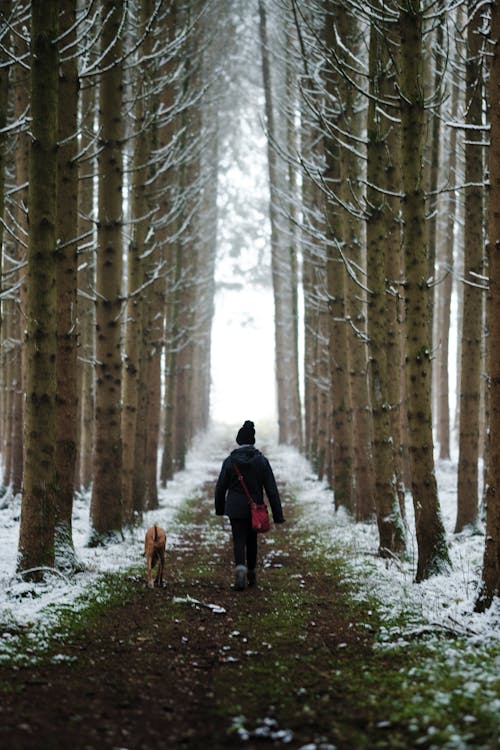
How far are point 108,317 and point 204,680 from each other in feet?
23.1

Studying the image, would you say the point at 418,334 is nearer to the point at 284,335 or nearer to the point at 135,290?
the point at 135,290

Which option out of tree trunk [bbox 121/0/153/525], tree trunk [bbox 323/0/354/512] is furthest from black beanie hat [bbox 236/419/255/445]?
tree trunk [bbox 323/0/354/512]

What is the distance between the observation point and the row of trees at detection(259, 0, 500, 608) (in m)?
7.45

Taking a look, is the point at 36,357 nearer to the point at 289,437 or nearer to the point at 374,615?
the point at 374,615

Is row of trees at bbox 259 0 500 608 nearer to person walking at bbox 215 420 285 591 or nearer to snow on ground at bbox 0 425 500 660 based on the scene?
snow on ground at bbox 0 425 500 660

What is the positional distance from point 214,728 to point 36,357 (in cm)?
440

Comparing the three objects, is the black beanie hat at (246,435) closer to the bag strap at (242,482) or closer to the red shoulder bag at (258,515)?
the bag strap at (242,482)

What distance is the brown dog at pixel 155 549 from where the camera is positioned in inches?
312

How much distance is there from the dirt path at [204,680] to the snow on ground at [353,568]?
0.53 metres

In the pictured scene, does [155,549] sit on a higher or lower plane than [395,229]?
lower

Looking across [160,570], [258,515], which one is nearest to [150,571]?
[160,570]

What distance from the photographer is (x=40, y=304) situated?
287 inches

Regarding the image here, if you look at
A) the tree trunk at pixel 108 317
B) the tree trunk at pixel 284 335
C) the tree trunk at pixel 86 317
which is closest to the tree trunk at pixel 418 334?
the tree trunk at pixel 108 317

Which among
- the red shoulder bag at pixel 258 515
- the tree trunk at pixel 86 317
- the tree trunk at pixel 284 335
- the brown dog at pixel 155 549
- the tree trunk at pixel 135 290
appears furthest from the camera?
the tree trunk at pixel 284 335
